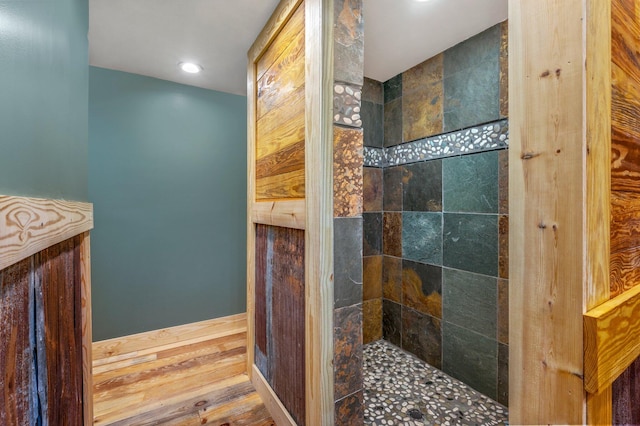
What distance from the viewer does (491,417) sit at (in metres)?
1.63

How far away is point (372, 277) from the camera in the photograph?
98.4 inches

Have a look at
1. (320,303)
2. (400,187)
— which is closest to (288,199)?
(320,303)

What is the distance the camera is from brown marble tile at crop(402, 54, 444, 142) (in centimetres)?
211

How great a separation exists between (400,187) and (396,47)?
1094 millimetres

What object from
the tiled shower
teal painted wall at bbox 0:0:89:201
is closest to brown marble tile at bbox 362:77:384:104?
the tiled shower

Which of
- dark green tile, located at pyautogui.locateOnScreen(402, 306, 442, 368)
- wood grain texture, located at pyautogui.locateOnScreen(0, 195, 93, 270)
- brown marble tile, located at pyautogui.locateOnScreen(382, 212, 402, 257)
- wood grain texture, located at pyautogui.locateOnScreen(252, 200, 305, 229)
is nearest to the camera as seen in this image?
wood grain texture, located at pyautogui.locateOnScreen(0, 195, 93, 270)

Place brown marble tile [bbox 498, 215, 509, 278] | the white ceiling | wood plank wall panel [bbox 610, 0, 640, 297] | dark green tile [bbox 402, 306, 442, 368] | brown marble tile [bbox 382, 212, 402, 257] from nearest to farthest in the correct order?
wood plank wall panel [bbox 610, 0, 640, 297], the white ceiling, brown marble tile [bbox 498, 215, 509, 278], dark green tile [bbox 402, 306, 442, 368], brown marble tile [bbox 382, 212, 402, 257]

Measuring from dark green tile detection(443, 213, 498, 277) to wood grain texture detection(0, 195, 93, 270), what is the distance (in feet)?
6.92

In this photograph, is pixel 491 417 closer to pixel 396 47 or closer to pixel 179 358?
pixel 179 358

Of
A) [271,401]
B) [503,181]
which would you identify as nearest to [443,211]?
[503,181]

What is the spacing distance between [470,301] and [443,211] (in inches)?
26.2

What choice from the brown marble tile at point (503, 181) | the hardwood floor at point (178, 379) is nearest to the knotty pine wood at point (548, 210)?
the brown marble tile at point (503, 181)

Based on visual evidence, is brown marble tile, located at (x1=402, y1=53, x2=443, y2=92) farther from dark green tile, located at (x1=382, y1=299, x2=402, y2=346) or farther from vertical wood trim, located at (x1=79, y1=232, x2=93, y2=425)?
vertical wood trim, located at (x1=79, y1=232, x2=93, y2=425)

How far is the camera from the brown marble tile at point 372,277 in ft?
8.06
